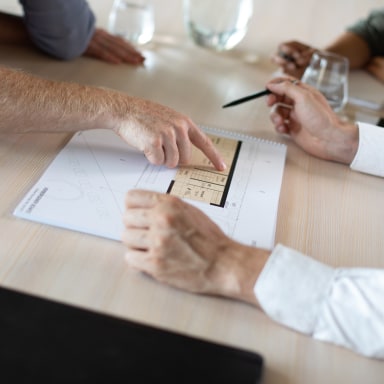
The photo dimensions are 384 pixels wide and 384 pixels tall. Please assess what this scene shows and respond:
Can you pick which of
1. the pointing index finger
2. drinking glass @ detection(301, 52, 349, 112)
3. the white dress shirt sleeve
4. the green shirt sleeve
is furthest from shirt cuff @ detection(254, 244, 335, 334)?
the green shirt sleeve

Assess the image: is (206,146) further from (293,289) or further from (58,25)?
(58,25)

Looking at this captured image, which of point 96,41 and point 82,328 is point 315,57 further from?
point 82,328

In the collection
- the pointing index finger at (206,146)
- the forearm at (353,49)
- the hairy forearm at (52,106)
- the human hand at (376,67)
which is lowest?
the human hand at (376,67)

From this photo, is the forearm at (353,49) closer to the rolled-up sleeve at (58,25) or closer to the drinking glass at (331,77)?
the drinking glass at (331,77)

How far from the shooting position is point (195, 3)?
1.64 m

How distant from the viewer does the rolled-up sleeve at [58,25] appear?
139 centimetres

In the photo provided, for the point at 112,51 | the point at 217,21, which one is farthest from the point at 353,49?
the point at 112,51

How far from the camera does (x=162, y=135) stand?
40.6 inches

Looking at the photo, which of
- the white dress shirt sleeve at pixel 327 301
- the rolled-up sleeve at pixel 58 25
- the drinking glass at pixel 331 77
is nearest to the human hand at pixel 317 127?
the drinking glass at pixel 331 77

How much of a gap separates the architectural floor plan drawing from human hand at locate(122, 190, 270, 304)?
0.22ft

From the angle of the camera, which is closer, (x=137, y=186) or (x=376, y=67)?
(x=137, y=186)

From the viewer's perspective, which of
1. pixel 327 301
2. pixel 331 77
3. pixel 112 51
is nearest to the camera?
pixel 327 301

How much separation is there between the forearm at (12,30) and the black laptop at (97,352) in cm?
97

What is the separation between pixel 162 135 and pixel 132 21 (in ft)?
2.39
